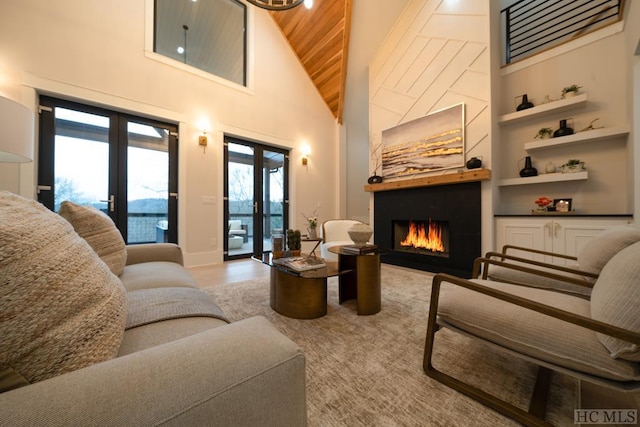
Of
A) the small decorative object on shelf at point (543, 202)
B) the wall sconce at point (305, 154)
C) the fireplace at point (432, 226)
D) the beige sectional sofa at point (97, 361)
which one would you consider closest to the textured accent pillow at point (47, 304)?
the beige sectional sofa at point (97, 361)

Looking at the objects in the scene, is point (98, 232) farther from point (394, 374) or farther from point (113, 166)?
point (113, 166)

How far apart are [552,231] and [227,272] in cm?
406

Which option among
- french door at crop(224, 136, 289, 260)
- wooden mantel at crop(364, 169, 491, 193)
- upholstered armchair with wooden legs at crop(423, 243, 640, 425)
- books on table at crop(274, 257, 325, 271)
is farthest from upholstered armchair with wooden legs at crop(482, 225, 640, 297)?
french door at crop(224, 136, 289, 260)

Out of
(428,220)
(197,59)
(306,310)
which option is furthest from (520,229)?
(197,59)

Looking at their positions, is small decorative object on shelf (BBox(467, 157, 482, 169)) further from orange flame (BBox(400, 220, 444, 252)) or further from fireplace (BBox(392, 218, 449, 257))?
orange flame (BBox(400, 220, 444, 252))

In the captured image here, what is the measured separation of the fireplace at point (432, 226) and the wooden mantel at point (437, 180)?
0.31 ft

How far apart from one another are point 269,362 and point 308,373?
3.02 feet

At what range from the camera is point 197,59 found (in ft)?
13.6

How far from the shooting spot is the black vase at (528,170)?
3099 mm

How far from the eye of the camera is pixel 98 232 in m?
1.43

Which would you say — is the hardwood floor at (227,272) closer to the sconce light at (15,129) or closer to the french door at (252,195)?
the french door at (252,195)

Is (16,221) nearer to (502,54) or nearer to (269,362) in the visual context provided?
(269,362)

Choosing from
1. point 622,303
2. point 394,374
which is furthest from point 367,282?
point 622,303

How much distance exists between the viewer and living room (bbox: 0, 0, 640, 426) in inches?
107
